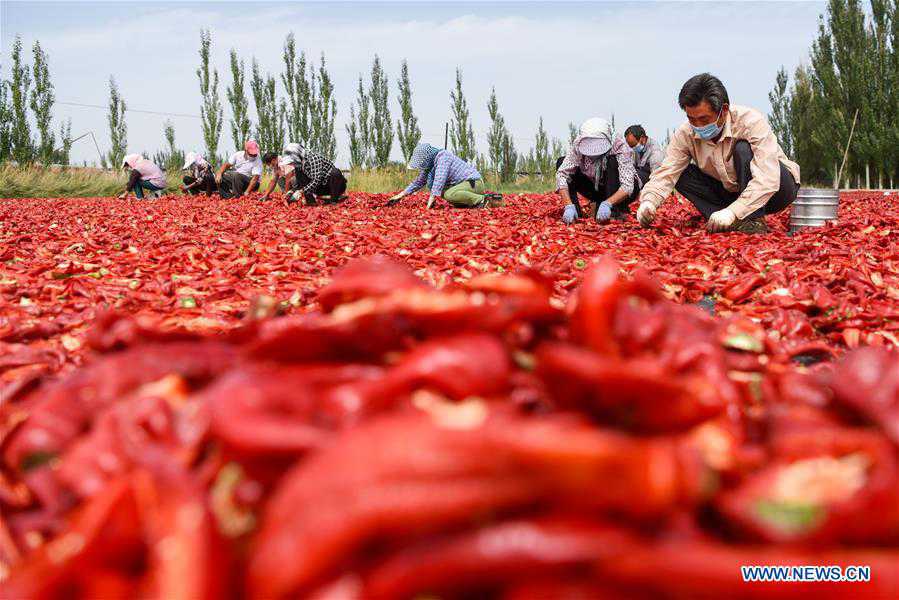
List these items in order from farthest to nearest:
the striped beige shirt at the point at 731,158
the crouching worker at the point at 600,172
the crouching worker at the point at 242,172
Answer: the crouching worker at the point at 242,172
the crouching worker at the point at 600,172
the striped beige shirt at the point at 731,158

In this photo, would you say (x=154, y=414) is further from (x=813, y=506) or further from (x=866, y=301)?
(x=866, y=301)

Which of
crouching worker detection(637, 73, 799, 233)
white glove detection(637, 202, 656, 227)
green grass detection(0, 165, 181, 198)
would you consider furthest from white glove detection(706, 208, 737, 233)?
green grass detection(0, 165, 181, 198)

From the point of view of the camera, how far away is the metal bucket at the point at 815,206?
7.50 metres

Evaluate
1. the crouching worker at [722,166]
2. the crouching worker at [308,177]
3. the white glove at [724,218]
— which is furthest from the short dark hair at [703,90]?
the crouching worker at [308,177]

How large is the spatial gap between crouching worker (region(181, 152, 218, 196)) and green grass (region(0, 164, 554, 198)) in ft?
5.84

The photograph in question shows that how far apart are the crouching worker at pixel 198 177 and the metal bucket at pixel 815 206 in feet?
50.9

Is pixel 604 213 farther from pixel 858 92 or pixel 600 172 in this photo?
pixel 858 92

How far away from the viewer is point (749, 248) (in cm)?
596

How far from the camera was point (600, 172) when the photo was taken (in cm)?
946

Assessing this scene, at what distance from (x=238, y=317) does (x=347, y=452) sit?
271cm

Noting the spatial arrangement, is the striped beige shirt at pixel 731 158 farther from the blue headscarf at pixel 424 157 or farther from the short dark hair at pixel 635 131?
the blue headscarf at pixel 424 157

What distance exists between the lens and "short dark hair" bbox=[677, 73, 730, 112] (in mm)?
A: 6539

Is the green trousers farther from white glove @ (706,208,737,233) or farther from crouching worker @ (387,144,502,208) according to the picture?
white glove @ (706,208,737,233)

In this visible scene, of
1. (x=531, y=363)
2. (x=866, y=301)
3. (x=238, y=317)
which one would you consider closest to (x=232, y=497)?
(x=531, y=363)
